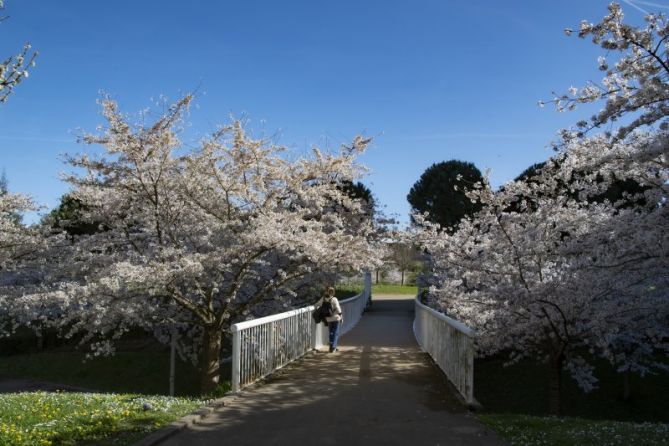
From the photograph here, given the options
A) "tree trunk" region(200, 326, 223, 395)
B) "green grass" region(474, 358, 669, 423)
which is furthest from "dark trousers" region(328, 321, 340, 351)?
"green grass" region(474, 358, 669, 423)

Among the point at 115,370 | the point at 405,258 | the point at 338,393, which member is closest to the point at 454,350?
the point at 338,393

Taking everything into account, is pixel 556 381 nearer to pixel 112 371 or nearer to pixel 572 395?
pixel 572 395

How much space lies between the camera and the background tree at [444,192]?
38.8 m

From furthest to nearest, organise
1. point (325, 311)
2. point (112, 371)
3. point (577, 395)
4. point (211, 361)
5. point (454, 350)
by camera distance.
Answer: point (112, 371) → point (577, 395) → point (325, 311) → point (211, 361) → point (454, 350)

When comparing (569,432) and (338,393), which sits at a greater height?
(569,432)

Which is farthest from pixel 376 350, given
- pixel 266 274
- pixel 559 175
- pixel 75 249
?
pixel 75 249

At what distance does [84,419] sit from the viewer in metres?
6.78

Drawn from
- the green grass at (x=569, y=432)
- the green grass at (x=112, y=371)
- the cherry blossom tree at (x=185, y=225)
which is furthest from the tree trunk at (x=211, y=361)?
the green grass at (x=569, y=432)

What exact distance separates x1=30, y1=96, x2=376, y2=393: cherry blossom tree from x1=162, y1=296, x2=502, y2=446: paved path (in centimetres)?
245

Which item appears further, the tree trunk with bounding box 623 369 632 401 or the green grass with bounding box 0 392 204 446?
the tree trunk with bounding box 623 369 632 401

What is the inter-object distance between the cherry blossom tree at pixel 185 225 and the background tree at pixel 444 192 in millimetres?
24800

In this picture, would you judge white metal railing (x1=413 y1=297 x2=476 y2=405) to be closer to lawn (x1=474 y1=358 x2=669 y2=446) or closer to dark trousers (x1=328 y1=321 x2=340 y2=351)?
lawn (x1=474 y1=358 x2=669 y2=446)

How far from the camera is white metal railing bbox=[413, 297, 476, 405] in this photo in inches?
332

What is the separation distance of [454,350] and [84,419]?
5636 millimetres
